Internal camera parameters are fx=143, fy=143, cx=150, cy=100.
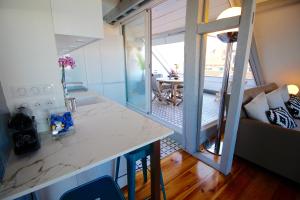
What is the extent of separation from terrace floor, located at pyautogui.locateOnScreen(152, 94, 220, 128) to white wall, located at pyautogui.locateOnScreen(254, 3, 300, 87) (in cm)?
140

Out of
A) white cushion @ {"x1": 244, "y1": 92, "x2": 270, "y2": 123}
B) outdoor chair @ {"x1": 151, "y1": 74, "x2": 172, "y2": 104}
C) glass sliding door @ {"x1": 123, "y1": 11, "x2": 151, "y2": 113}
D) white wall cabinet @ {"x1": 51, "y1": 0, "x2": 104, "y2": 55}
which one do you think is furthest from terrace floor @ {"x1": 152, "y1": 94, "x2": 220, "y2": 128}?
white wall cabinet @ {"x1": 51, "y1": 0, "x2": 104, "y2": 55}

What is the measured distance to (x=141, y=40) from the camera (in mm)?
3162

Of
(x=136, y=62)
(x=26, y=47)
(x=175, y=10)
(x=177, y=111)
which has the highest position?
(x=175, y=10)

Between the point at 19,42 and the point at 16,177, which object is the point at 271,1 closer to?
the point at 19,42

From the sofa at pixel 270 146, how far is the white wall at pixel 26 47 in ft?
7.01

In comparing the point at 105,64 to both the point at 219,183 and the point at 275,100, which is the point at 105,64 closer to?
the point at 219,183

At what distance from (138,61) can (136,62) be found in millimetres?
89

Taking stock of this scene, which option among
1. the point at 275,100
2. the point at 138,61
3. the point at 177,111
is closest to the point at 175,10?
the point at 138,61

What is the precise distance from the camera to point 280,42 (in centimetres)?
236

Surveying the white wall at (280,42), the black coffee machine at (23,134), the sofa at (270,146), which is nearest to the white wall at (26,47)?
the black coffee machine at (23,134)

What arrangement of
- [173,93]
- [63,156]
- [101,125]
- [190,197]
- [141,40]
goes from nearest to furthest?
[63,156] → [101,125] → [190,197] → [141,40] → [173,93]

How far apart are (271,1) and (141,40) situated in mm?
2235

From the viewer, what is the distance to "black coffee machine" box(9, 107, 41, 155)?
713mm

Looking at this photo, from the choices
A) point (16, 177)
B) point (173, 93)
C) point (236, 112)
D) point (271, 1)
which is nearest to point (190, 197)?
point (236, 112)
